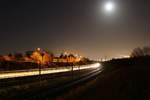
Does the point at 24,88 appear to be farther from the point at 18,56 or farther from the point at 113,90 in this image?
the point at 18,56

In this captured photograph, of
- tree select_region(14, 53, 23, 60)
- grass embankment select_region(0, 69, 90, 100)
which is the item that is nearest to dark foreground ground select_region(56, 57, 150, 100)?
grass embankment select_region(0, 69, 90, 100)

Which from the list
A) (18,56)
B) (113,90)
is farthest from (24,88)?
(18,56)

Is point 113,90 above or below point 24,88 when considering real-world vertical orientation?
above

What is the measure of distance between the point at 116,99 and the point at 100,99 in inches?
41.6

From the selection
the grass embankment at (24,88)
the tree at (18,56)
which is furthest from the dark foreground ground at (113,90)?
the tree at (18,56)

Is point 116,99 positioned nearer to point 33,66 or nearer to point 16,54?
point 33,66

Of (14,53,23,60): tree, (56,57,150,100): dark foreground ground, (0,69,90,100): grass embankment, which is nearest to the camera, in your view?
(56,57,150,100): dark foreground ground

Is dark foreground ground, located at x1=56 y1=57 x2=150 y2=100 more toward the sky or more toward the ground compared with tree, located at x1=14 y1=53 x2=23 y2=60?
more toward the ground

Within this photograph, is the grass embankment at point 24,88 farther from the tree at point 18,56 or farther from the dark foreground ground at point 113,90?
the tree at point 18,56

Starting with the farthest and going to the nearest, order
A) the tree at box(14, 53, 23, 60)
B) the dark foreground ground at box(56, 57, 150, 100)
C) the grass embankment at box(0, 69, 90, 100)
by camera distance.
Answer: the tree at box(14, 53, 23, 60)
the grass embankment at box(0, 69, 90, 100)
the dark foreground ground at box(56, 57, 150, 100)

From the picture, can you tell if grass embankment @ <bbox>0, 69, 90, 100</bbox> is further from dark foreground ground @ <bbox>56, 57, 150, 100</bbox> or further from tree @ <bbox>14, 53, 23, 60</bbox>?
tree @ <bbox>14, 53, 23, 60</bbox>

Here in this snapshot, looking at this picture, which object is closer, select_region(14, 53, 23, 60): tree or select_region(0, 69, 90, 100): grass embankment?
select_region(0, 69, 90, 100): grass embankment

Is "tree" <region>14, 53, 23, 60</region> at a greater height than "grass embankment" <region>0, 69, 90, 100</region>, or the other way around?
"tree" <region>14, 53, 23, 60</region>

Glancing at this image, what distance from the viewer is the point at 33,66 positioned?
99500mm
